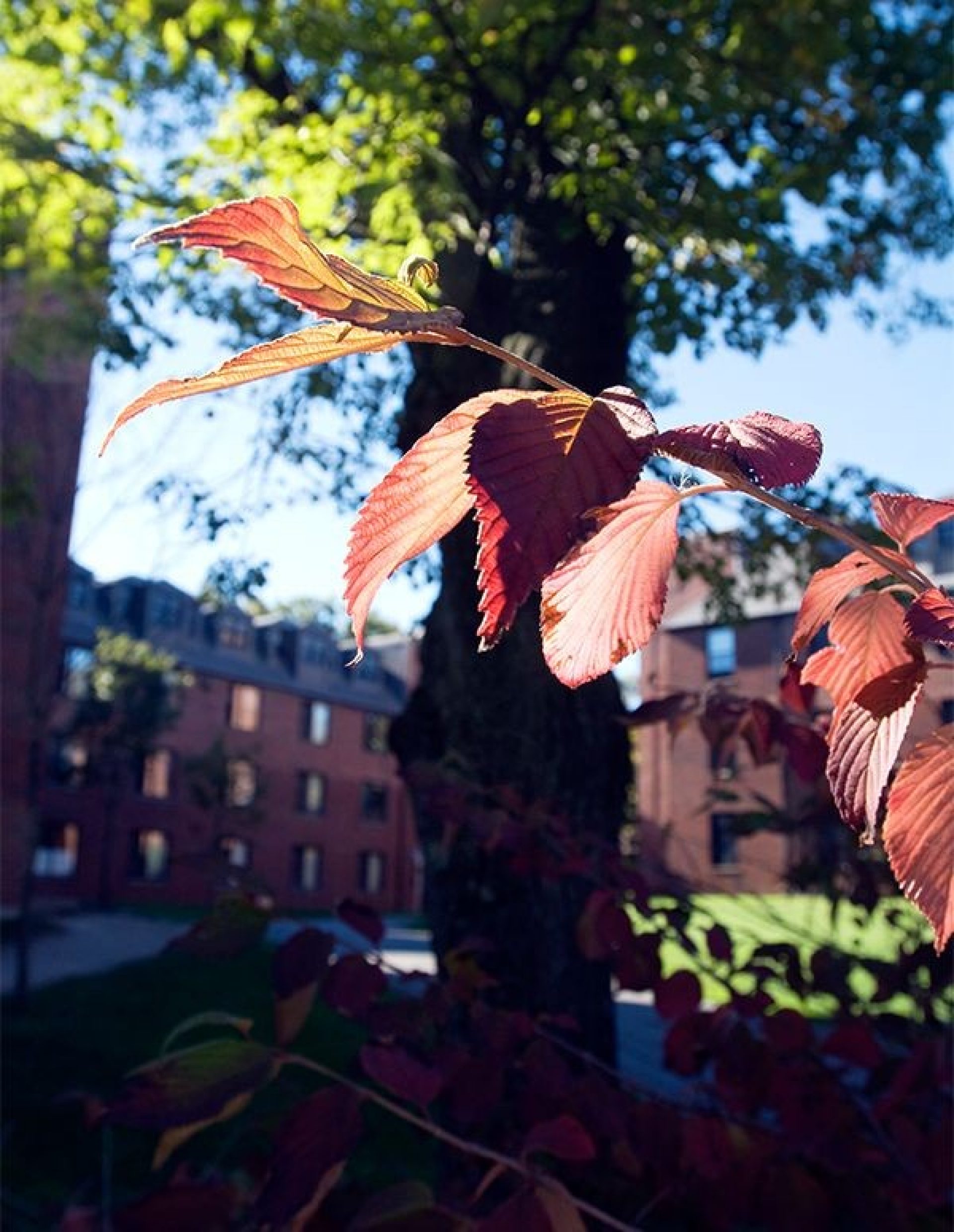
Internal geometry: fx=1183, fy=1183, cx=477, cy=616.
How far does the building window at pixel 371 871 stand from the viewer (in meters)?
36.5

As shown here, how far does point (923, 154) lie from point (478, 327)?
171 inches

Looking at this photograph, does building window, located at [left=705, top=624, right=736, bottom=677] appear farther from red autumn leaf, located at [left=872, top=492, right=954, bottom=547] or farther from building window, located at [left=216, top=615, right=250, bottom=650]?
building window, located at [left=216, top=615, right=250, bottom=650]

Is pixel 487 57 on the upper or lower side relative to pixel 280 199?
upper

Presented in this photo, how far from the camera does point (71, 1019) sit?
36.4ft

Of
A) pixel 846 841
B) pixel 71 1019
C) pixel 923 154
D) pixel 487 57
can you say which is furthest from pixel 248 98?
pixel 71 1019

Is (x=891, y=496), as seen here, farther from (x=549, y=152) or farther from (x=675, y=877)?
(x=549, y=152)

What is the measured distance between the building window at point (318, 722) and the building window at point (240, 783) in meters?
3.15

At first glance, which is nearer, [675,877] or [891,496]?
[891,496]

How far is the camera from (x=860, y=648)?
829 millimetres

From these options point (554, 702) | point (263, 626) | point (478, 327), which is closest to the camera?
point (554, 702)

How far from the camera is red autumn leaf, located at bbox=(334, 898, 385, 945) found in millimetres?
1840

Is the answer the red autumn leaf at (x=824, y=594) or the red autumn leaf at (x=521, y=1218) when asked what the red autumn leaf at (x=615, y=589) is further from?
the red autumn leaf at (x=521, y=1218)

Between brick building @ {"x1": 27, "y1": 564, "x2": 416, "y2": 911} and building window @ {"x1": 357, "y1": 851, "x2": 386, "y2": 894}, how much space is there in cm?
4

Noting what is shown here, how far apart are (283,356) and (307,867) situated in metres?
35.8
